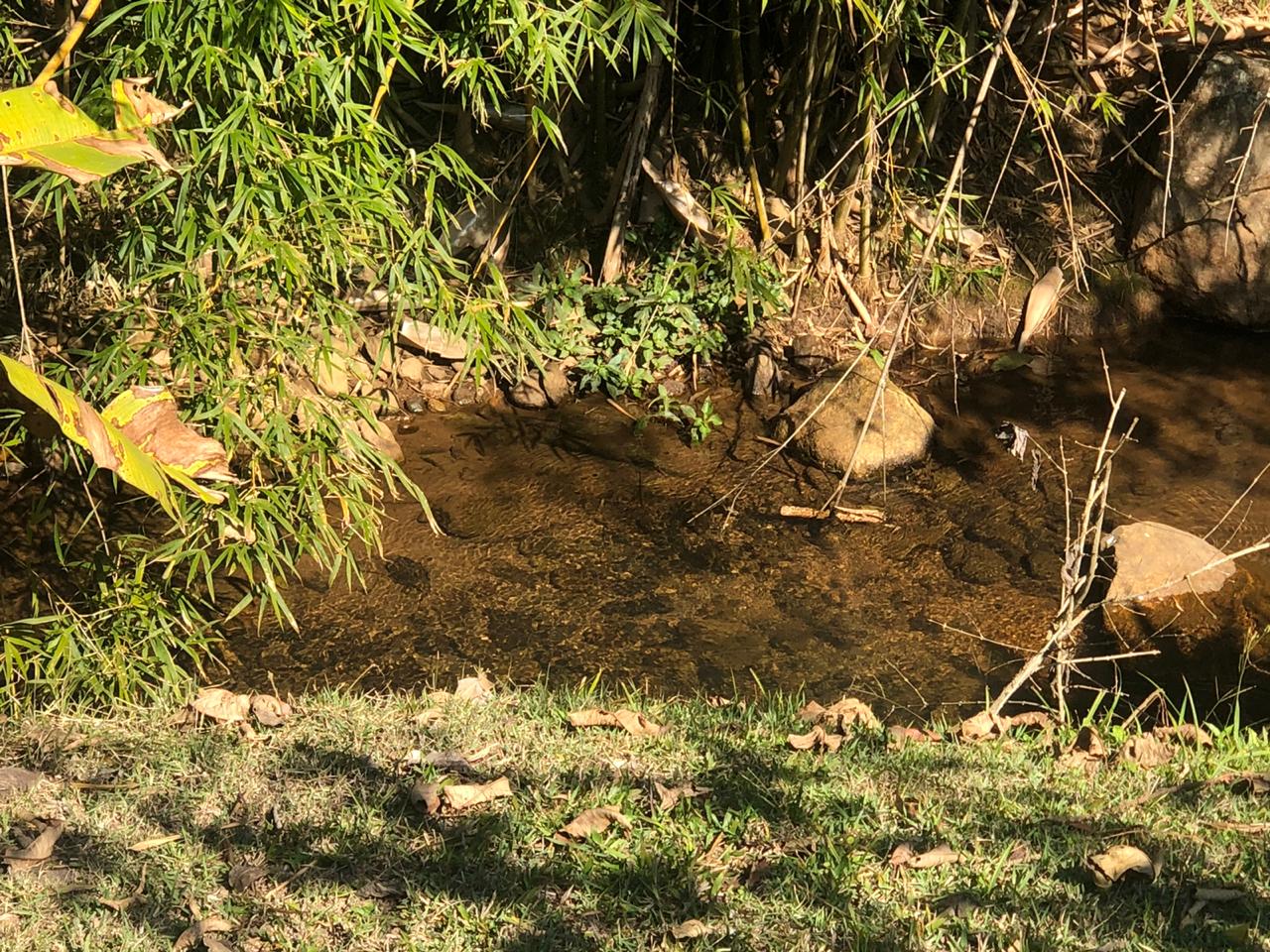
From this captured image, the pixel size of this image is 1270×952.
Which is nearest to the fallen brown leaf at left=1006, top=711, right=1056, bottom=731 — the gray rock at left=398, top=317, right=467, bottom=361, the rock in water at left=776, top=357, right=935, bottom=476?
the rock in water at left=776, top=357, right=935, bottom=476

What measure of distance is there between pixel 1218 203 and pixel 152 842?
6624 mm

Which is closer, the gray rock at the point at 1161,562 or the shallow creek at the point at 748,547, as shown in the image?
the shallow creek at the point at 748,547

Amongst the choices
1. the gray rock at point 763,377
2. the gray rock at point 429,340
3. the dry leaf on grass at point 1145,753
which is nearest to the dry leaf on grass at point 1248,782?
the dry leaf on grass at point 1145,753

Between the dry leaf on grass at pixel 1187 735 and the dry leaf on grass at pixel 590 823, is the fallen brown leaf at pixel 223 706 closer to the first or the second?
the dry leaf on grass at pixel 590 823

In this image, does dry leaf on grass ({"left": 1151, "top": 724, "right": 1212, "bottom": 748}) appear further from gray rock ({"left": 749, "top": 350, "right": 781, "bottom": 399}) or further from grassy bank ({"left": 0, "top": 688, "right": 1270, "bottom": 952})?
gray rock ({"left": 749, "top": 350, "right": 781, "bottom": 399})

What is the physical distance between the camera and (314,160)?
152 inches

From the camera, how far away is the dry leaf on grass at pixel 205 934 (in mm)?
2383

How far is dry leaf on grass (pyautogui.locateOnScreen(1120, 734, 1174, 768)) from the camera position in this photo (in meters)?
3.27

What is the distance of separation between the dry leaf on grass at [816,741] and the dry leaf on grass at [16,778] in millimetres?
1795

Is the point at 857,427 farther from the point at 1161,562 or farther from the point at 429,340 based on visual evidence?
the point at 429,340

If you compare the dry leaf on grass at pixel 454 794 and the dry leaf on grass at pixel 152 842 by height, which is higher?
the dry leaf on grass at pixel 454 794

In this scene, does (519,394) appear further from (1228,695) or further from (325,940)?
(325,940)

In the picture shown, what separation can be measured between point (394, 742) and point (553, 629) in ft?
5.80

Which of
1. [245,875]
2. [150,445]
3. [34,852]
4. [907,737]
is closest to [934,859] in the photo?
[907,737]
